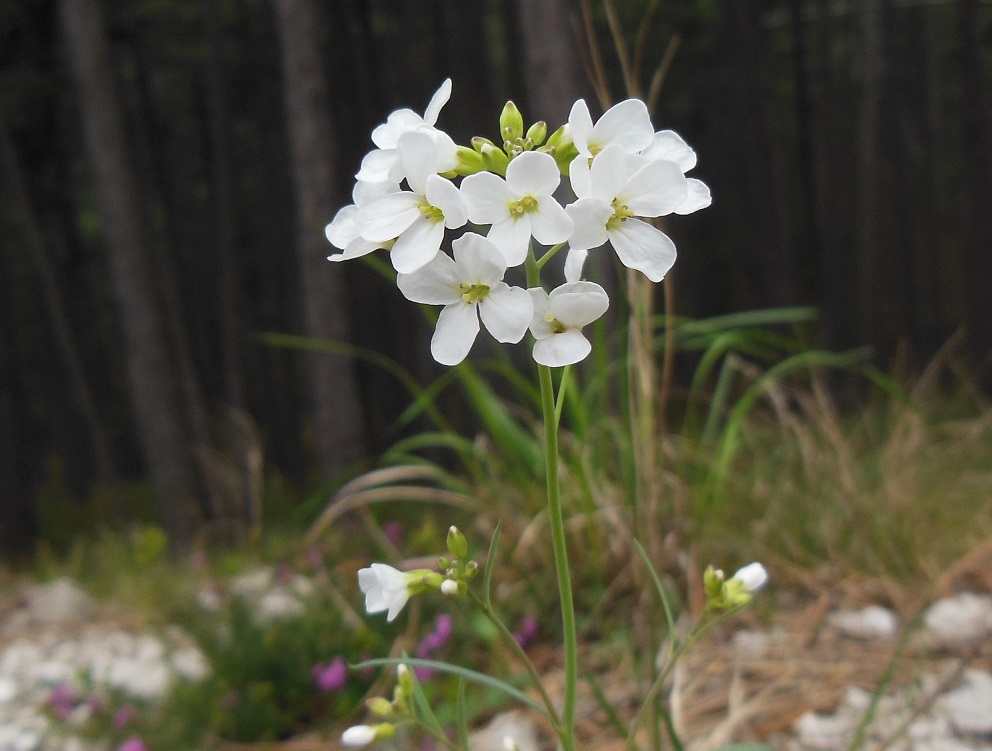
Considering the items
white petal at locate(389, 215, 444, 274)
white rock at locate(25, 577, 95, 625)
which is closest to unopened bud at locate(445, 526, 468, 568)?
white petal at locate(389, 215, 444, 274)

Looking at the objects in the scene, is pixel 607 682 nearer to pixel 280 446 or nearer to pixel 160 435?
pixel 160 435

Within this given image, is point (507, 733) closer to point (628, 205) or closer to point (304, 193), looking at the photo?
point (628, 205)

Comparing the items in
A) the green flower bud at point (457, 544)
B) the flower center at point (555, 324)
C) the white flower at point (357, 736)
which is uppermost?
the flower center at point (555, 324)

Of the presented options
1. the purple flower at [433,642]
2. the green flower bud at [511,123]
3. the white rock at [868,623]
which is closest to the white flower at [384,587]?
the green flower bud at [511,123]

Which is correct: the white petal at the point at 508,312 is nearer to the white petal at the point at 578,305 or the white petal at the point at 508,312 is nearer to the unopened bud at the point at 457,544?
the white petal at the point at 578,305

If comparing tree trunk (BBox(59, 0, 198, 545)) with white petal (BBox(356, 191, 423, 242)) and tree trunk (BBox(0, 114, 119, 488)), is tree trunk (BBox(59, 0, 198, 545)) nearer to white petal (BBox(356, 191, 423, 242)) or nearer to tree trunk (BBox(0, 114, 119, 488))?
tree trunk (BBox(0, 114, 119, 488))

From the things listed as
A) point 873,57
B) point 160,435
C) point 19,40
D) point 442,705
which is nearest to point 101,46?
point 19,40

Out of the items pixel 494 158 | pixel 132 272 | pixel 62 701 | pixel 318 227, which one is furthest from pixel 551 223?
pixel 132 272
